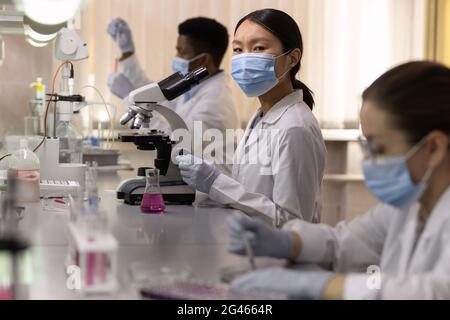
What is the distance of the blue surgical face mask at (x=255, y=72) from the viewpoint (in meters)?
2.38

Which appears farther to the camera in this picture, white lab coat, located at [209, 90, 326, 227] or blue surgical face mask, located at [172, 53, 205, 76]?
blue surgical face mask, located at [172, 53, 205, 76]

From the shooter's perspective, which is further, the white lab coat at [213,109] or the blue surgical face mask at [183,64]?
the blue surgical face mask at [183,64]

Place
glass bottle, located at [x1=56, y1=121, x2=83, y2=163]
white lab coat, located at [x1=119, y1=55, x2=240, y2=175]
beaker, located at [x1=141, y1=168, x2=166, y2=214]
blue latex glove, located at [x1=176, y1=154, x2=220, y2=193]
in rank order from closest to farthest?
beaker, located at [x1=141, y1=168, x2=166, y2=214], blue latex glove, located at [x1=176, y1=154, x2=220, y2=193], glass bottle, located at [x1=56, y1=121, x2=83, y2=163], white lab coat, located at [x1=119, y1=55, x2=240, y2=175]

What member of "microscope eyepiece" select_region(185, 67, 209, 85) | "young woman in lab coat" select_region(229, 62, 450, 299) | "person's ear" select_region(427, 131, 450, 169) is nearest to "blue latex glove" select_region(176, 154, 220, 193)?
"microscope eyepiece" select_region(185, 67, 209, 85)

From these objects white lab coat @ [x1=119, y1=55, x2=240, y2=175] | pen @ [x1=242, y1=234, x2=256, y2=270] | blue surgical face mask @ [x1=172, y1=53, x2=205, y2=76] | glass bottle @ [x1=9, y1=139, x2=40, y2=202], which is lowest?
pen @ [x1=242, y1=234, x2=256, y2=270]

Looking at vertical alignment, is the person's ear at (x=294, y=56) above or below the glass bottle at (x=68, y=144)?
above

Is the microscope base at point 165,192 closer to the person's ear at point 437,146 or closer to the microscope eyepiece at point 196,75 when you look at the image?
the microscope eyepiece at point 196,75

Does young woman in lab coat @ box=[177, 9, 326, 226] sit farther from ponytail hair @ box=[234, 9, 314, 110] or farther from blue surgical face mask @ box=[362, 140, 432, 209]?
blue surgical face mask @ box=[362, 140, 432, 209]

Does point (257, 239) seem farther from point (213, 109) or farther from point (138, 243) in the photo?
point (213, 109)

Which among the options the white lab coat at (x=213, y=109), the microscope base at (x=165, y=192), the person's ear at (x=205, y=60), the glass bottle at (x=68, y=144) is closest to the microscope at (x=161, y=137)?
the microscope base at (x=165, y=192)

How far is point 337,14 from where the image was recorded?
4.38 metres

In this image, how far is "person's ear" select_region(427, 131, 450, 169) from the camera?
4.25 feet

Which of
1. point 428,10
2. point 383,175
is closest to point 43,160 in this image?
point 383,175

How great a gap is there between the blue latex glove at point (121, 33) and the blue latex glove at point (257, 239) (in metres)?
2.85
